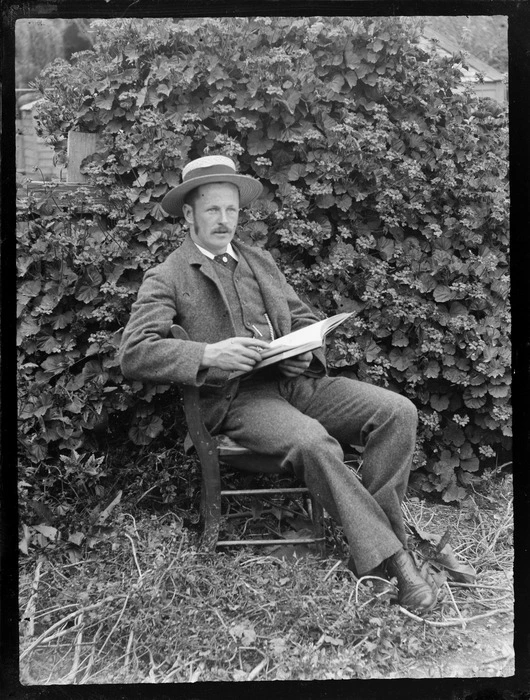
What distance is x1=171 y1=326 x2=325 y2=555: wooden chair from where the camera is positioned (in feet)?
11.2

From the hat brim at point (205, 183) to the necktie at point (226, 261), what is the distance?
0.26 metres

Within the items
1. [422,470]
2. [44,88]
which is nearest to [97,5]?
[44,88]

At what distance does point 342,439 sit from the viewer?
11.9ft

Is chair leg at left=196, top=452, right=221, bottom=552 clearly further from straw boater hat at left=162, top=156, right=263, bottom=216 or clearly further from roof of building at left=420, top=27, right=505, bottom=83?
roof of building at left=420, top=27, right=505, bottom=83

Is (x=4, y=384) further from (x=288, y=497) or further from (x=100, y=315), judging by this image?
(x=288, y=497)

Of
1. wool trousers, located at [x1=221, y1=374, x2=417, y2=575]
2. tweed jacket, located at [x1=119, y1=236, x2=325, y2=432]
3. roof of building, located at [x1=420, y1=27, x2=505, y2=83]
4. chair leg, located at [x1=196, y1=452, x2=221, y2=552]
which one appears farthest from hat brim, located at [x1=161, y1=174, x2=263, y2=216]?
roof of building, located at [x1=420, y1=27, x2=505, y2=83]

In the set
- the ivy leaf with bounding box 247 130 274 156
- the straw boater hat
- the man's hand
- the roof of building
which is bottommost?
the man's hand

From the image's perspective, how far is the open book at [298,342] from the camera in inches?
127

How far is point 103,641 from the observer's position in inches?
131

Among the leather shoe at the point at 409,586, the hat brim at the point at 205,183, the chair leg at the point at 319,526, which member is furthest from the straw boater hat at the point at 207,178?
the leather shoe at the point at 409,586

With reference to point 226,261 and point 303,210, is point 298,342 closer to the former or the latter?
point 226,261

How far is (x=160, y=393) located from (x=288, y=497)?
86 centimetres

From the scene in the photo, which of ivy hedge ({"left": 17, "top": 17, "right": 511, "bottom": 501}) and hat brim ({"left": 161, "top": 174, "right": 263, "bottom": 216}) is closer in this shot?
hat brim ({"left": 161, "top": 174, "right": 263, "bottom": 216})

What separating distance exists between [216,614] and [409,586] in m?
0.82
